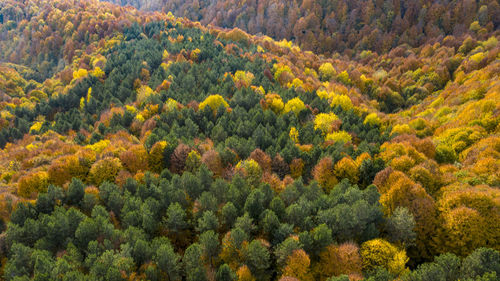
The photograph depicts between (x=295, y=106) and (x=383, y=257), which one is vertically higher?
(x=383, y=257)

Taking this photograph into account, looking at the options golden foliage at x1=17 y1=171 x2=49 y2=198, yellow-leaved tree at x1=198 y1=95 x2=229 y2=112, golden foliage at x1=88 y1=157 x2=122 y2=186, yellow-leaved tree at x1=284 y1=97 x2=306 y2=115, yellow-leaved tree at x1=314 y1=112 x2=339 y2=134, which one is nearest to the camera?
golden foliage at x1=17 y1=171 x2=49 y2=198

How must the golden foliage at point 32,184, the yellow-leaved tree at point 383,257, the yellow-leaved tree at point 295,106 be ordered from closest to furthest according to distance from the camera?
1. the yellow-leaved tree at point 383,257
2. the golden foliage at point 32,184
3. the yellow-leaved tree at point 295,106

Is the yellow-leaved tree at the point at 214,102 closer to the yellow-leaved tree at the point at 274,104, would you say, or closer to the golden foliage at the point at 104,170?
the yellow-leaved tree at the point at 274,104

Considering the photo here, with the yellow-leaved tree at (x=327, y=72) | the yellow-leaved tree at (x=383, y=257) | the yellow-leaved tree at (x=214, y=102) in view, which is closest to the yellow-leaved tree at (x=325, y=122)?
the yellow-leaved tree at (x=214, y=102)

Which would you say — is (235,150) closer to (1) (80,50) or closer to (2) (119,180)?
(2) (119,180)

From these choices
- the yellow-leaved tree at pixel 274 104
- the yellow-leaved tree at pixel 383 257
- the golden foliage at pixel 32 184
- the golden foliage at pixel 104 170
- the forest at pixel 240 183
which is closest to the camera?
the forest at pixel 240 183

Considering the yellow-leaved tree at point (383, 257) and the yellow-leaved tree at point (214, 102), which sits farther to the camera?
the yellow-leaved tree at point (214, 102)

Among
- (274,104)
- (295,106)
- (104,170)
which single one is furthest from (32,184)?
(295,106)

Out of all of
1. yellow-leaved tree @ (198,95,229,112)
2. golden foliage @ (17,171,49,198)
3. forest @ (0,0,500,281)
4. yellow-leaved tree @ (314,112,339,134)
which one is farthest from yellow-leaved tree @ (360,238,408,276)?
yellow-leaved tree @ (198,95,229,112)

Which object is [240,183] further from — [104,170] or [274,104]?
[274,104]

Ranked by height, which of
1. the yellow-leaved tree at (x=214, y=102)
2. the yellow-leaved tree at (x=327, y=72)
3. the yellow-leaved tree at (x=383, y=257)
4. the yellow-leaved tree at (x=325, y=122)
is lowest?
the yellow-leaved tree at (x=327, y=72)

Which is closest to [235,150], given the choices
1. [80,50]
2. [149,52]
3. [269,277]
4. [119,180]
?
[119,180]

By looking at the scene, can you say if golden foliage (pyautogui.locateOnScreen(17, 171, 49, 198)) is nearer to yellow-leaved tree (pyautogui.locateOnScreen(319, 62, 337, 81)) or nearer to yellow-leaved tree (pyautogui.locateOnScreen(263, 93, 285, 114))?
yellow-leaved tree (pyautogui.locateOnScreen(263, 93, 285, 114))
